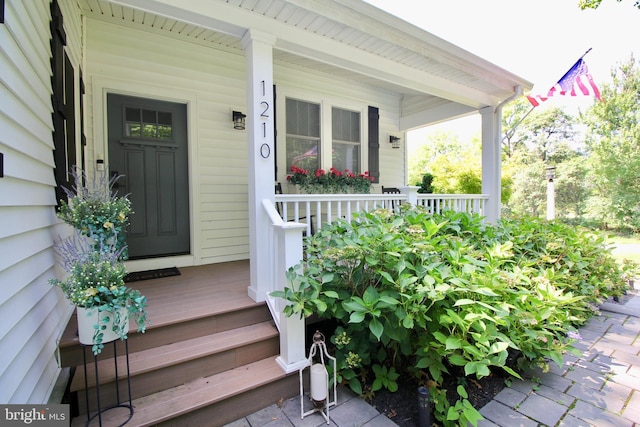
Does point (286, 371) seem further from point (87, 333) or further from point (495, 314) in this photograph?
point (495, 314)

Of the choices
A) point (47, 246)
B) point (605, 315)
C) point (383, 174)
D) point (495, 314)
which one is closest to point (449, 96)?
point (383, 174)

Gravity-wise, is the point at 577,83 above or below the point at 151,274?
above

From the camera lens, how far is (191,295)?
111 inches

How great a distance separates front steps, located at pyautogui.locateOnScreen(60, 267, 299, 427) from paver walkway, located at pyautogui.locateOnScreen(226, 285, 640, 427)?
14 centimetres

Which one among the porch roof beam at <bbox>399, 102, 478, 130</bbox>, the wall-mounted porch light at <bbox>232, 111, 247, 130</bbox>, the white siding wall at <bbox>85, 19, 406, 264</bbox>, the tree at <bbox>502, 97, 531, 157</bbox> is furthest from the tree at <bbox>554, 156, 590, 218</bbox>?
the wall-mounted porch light at <bbox>232, 111, 247, 130</bbox>

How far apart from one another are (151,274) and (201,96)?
2.26 meters

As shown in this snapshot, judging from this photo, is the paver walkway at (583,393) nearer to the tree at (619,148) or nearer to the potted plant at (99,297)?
the potted plant at (99,297)

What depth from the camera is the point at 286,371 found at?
215 cm

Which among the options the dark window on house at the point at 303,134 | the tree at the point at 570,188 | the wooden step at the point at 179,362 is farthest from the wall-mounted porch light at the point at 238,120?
the tree at the point at 570,188

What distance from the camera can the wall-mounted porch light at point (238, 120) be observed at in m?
4.20

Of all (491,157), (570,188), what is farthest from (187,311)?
(570,188)

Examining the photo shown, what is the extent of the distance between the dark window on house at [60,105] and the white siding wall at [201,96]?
105 centimetres

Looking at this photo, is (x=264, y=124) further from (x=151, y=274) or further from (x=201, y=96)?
(x=151, y=274)

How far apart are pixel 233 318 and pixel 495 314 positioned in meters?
1.88
